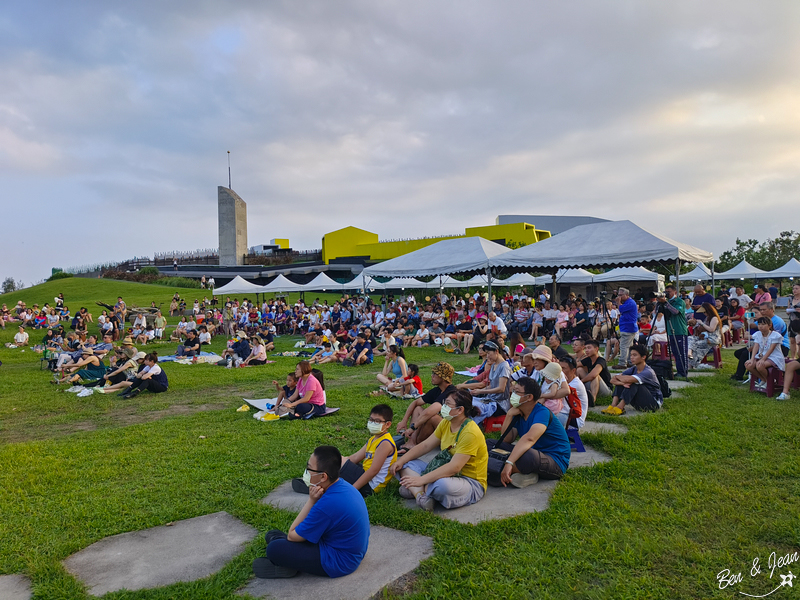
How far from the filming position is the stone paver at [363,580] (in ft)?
10.2

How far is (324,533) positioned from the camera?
10.7ft

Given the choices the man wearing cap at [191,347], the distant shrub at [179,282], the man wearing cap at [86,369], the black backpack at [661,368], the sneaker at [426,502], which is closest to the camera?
the sneaker at [426,502]

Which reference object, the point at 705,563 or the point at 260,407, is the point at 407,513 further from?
the point at 260,407

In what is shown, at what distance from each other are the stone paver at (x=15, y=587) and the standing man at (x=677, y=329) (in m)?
9.67

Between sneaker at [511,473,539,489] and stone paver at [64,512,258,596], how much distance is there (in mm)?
2320

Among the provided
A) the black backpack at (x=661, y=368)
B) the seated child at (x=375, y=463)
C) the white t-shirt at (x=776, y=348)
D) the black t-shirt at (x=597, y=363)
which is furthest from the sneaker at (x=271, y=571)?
the white t-shirt at (x=776, y=348)

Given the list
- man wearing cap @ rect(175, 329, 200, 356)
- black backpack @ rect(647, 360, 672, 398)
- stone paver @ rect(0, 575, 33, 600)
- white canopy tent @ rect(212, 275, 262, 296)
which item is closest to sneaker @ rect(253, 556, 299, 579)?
stone paver @ rect(0, 575, 33, 600)

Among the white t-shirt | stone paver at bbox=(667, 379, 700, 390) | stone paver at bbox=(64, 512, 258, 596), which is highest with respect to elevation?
the white t-shirt

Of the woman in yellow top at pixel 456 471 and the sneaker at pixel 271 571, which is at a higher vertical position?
the woman in yellow top at pixel 456 471

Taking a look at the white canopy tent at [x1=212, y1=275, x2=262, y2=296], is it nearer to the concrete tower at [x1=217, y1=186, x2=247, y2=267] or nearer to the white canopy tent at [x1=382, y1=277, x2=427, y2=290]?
the white canopy tent at [x1=382, y1=277, x2=427, y2=290]

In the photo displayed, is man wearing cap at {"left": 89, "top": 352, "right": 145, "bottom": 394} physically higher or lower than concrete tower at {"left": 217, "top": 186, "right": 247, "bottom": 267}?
lower

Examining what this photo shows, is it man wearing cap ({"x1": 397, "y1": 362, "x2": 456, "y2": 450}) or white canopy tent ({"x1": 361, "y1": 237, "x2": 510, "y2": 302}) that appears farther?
white canopy tent ({"x1": 361, "y1": 237, "x2": 510, "y2": 302})

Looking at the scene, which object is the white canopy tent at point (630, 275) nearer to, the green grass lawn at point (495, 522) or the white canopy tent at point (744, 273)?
the white canopy tent at point (744, 273)

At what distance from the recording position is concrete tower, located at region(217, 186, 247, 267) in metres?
43.5
